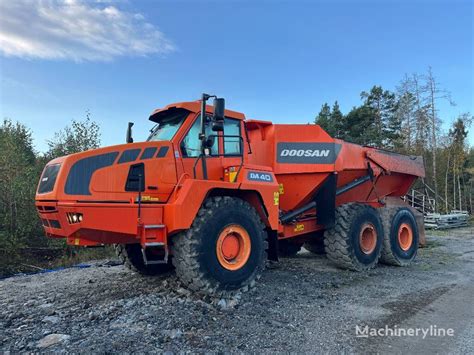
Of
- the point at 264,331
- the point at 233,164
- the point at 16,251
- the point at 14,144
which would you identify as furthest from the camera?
the point at 14,144

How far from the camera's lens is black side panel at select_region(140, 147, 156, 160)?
5.21 m

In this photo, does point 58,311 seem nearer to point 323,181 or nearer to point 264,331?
point 264,331

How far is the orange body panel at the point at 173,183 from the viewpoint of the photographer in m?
4.73

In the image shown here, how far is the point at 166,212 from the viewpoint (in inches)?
202

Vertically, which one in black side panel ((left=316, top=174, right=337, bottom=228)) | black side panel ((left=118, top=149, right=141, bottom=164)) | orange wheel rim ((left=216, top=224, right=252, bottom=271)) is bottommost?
orange wheel rim ((left=216, top=224, right=252, bottom=271))

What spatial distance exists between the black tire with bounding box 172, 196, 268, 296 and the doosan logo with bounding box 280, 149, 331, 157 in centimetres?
180

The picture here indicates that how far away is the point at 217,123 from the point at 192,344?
9.42ft

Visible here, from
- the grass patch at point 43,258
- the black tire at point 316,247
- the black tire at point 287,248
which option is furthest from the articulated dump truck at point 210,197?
the grass patch at point 43,258

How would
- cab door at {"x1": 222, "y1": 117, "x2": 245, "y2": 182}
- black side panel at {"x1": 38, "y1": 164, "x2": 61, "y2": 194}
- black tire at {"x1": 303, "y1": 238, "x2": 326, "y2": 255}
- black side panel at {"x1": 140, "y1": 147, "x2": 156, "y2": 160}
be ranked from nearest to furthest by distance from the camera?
black side panel at {"x1": 38, "y1": 164, "x2": 61, "y2": 194}
black side panel at {"x1": 140, "y1": 147, "x2": 156, "y2": 160}
cab door at {"x1": 222, "y1": 117, "x2": 245, "y2": 182}
black tire at {"x1": 303, "y1": 238, "x2": 326, "y2": 255}

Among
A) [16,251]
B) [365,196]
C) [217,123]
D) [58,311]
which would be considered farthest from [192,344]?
[16,251]

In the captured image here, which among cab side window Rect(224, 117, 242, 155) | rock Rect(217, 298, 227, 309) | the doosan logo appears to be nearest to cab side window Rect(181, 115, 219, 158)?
cab side window Rect(224, 117, 242, 155)

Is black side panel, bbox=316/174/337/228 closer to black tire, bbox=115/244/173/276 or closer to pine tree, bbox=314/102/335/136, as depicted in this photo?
black tire, bbox=115/244/173/276

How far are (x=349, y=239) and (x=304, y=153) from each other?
1.91m

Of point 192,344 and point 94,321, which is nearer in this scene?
point 192,344
